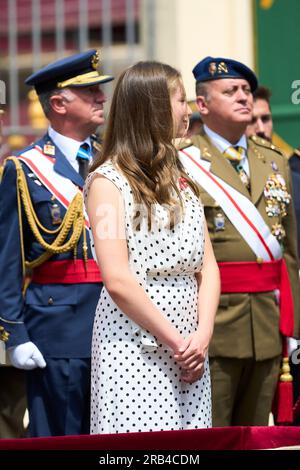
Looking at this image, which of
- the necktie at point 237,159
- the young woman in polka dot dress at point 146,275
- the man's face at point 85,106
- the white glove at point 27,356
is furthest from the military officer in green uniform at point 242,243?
the young woman in polka dot dress at point 146,275

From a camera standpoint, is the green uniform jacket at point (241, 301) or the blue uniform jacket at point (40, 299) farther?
the green uniform jacket at point (241, 301)

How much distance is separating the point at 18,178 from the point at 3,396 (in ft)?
3.35

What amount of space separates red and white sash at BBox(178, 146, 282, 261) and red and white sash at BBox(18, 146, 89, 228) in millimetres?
472

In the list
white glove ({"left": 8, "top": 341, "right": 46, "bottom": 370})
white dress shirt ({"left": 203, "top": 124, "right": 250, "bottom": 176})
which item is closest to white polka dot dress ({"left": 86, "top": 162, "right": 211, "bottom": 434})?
white glove ({"left": 8, "top": 341, "right": 46, "bottom": 370})

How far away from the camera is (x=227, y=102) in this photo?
479 centimetres

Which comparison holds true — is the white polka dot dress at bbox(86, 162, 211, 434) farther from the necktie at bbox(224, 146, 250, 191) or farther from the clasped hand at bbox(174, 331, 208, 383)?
the necktie at bbox(224, 146, 250, 191)

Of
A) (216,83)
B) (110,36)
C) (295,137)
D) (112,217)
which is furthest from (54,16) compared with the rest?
(112,217)

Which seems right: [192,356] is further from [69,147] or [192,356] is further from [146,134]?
[69,147]

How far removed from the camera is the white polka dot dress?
3.54 m

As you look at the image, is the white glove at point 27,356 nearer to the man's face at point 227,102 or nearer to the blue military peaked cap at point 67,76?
the blue military peaked cap at point 67,76

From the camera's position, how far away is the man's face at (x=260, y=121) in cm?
591

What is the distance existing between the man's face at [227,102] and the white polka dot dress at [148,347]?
1.18 m

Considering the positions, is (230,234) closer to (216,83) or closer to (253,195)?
(253,195)

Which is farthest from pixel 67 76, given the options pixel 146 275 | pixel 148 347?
pixel 148 347
